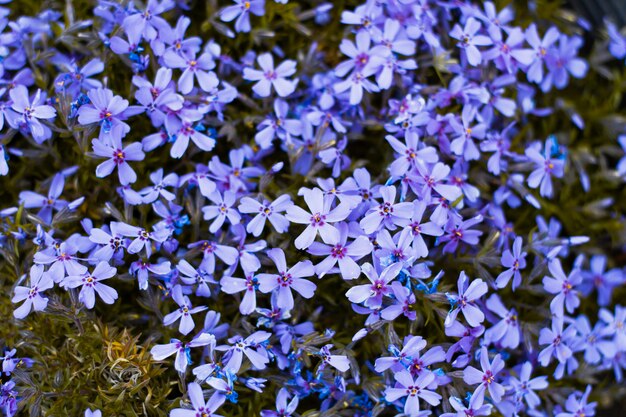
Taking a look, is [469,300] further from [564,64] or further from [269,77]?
[564,64]

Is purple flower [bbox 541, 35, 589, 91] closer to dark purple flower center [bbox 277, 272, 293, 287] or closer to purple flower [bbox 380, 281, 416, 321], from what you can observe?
purple flower [bbox 380, 281, 416, 321]

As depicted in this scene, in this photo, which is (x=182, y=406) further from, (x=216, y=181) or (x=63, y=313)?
(x=216, y=181)

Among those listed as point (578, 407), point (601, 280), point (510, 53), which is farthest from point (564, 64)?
point (578, 407)

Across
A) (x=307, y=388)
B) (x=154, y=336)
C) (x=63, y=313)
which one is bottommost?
(x=307, y=388)

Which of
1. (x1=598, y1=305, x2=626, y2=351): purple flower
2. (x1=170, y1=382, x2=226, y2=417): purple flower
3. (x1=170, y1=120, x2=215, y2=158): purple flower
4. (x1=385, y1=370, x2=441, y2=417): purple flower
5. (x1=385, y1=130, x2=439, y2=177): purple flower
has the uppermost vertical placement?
(x1=170, y1=120, x2=215, y2=158): purple flower

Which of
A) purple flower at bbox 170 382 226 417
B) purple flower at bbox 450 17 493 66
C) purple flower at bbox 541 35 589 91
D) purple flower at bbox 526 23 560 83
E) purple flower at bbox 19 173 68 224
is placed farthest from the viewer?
purple flower at bbox 541 35 589 91

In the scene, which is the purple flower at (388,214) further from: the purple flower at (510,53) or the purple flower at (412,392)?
the purple flower at (510,53)

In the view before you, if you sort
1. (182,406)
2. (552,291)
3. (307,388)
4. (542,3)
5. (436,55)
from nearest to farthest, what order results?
(182,406), (307,388), (552,291), (436,55), (542,3)

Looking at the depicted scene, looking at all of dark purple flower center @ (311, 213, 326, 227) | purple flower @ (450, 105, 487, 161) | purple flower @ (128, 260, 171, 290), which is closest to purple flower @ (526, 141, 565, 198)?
purple flower @ (450, 105, 487, 161)

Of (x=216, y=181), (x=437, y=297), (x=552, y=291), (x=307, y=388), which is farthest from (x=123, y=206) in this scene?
(x=552, y=291)
